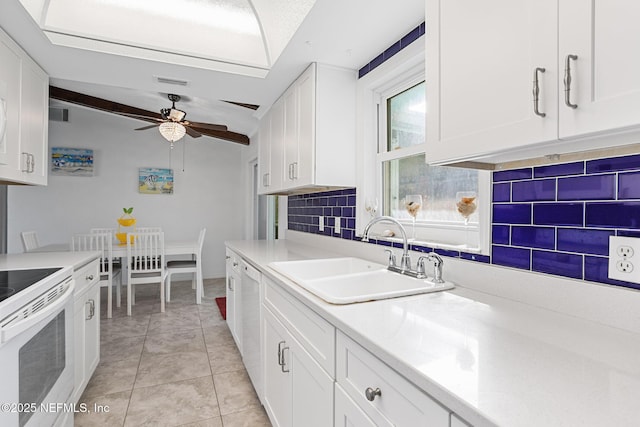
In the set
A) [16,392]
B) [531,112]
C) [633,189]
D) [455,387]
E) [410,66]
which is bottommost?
[16,392]

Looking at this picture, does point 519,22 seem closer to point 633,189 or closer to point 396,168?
point 633,189

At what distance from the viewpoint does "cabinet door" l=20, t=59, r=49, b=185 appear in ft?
6.98

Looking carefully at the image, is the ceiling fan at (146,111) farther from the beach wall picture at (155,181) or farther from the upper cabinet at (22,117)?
the upper cabinet at (22,117)

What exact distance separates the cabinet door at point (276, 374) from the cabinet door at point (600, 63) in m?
1.24

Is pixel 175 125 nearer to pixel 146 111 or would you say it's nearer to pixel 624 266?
pixel 146 111

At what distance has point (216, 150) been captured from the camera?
5777mm

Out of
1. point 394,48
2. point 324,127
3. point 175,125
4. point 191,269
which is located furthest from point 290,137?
point 191,269

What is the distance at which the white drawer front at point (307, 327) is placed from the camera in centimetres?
107

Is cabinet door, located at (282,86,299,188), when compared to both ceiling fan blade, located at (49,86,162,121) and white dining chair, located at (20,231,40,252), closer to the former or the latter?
ceiling fan blade, located at (49,86,162,121)

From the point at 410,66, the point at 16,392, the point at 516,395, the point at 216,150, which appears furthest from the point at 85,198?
the point at 516,395

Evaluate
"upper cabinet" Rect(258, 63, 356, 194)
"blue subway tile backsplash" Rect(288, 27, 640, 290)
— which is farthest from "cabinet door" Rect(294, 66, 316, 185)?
"blue subway tile backsplash" Rect(288, 27, 640, 290)

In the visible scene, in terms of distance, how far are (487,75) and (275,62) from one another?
1.61m

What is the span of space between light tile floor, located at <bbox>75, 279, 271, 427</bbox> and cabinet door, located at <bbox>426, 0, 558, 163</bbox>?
182cm

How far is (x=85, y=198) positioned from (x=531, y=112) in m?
5.86
